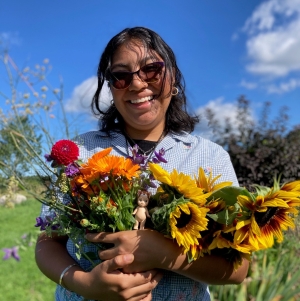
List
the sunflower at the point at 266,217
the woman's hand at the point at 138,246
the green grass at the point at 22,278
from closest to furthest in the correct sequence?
the sunflower at the point at 266,217 → the woman's hand at the point at 138,246 → the green grass at the point at 22,278

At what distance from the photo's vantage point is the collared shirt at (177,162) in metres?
1.35

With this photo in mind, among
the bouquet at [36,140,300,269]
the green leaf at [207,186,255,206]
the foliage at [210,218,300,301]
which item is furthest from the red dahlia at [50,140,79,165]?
the foliage at [210,218,300,301]

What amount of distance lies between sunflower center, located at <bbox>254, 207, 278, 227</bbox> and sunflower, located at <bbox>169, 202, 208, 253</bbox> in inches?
6.0

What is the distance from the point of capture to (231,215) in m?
1.05

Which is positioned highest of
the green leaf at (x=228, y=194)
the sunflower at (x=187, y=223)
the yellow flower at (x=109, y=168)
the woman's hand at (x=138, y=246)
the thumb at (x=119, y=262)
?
the yellow flower at (x=109, y=168)

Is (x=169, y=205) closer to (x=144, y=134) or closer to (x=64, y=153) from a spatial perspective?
(x=64, y=153)

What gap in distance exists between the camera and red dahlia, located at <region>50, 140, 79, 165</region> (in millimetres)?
1128

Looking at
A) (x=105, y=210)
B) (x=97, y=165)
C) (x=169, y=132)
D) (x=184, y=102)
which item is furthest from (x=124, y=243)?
(x=184, y=102)

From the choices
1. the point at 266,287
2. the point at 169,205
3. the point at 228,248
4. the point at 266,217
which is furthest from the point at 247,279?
the point at 169,205

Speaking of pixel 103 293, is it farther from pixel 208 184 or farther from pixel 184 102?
pixel 184 102

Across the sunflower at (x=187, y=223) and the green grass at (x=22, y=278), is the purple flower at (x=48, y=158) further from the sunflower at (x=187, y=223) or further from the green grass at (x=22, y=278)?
the green grass at (x=22, y=278)

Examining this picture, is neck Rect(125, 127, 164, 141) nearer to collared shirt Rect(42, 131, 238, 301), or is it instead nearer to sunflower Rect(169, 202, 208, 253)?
collared shirt Rect(42, 131, 238, 301)

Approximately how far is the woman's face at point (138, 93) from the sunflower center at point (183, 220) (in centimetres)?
59

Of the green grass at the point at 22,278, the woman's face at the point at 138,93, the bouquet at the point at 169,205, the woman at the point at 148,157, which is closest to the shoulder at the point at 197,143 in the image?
the woman at the point at 148,157
